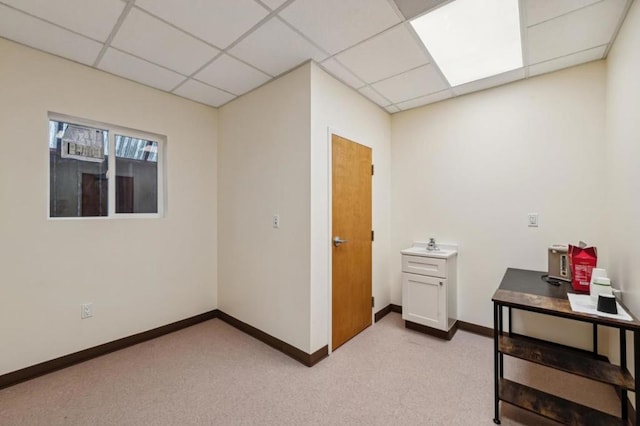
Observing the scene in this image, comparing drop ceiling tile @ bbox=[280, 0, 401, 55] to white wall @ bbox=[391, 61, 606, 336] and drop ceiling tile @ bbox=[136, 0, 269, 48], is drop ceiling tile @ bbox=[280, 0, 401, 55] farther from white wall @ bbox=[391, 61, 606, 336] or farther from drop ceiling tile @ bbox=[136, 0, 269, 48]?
white wall @ bbox=[391, 61, 606, 336]

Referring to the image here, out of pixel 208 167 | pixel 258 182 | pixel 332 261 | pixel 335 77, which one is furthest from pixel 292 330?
pixel 335 77

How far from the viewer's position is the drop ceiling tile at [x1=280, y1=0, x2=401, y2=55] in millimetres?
1771

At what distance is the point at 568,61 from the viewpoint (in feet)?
7.84

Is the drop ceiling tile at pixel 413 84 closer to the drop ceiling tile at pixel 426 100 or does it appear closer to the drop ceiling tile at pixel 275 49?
the drop ceiling tile at pixel 426 100

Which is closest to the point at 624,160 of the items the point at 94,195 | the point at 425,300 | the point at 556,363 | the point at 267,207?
the point at 556,363

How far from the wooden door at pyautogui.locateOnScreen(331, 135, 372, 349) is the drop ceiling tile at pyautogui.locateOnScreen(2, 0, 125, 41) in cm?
183

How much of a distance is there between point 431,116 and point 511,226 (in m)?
1.51

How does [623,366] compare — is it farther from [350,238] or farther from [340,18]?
[340,18]

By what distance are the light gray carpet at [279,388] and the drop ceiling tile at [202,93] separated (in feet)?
8.72

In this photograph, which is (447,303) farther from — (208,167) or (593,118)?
(208,167)

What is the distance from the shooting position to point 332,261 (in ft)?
8.64

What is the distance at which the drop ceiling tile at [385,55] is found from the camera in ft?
6.91

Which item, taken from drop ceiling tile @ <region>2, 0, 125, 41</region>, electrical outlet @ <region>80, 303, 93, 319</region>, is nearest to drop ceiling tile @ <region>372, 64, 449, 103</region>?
drop ceiling tile @ <region>2, 0, 125, 41</region>

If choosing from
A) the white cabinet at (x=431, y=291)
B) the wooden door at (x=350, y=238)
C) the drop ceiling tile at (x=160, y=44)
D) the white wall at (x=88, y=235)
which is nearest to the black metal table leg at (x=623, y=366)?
the white cabinet at (x=431, y=291)
